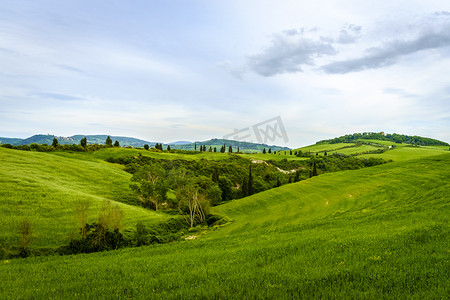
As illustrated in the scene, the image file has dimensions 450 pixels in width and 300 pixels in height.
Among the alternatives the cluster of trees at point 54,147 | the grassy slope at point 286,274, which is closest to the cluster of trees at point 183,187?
the cluster of trees at point 54,147

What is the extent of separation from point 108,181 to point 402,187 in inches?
3000

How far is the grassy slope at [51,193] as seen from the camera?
3675cm

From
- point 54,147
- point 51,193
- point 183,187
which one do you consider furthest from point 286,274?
point 54,147

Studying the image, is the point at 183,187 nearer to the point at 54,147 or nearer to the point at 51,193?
the point at 51,193

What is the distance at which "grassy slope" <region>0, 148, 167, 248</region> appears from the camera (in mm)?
36750

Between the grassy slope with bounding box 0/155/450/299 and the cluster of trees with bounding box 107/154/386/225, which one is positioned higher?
the grassy slope with bounding box 0/155/450/299

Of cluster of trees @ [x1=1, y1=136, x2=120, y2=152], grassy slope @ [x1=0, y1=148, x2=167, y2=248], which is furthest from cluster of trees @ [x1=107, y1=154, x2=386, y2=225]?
cluster of trees @ [x1=1, y1=136, x2=120, y2=152]

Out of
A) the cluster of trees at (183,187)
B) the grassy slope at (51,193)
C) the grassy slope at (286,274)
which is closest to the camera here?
the grassy slope at (286,274)

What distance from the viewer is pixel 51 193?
4919 centimetres

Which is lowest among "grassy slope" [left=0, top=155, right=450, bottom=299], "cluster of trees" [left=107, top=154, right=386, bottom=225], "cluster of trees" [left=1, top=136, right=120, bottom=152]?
"cluster of trees" [left=107, top=154, right=386, bottom=225]

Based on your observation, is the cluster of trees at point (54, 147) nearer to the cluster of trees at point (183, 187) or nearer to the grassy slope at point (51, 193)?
the cluster of trees at point (183, 187)

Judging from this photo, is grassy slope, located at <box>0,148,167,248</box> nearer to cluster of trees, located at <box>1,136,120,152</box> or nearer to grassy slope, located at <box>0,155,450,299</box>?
grassy slope, located at <box>0,155,450,299</box>

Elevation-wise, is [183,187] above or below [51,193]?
above

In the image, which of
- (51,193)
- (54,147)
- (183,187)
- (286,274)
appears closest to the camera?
(286,274)
